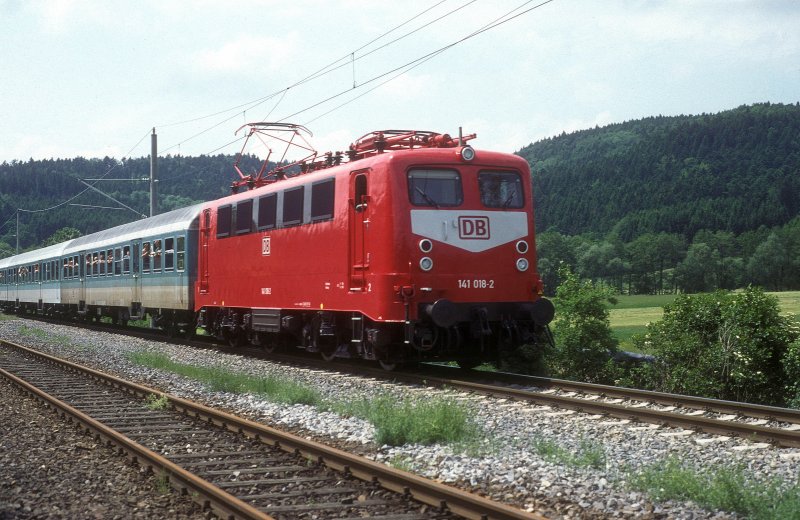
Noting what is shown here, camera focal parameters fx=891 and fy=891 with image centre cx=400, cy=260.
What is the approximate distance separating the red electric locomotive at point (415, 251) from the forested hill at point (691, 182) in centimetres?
10735

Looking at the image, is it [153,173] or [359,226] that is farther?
[153,173]

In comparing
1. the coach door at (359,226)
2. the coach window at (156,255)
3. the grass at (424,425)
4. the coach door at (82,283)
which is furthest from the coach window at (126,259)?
the grass at (424,425)

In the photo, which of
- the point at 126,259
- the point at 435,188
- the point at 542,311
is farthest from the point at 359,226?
the point at 126,259

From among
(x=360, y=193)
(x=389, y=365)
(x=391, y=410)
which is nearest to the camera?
(x=391, y=410)

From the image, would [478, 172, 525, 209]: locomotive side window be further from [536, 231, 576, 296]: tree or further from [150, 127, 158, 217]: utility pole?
[536, 231, 576, 296]: tree

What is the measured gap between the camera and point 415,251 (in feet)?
43.1

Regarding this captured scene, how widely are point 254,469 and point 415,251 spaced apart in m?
6.08

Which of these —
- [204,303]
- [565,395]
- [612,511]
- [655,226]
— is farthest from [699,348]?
Result: [655,226]

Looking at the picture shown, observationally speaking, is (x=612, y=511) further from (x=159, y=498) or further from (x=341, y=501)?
(x=159, y=498)

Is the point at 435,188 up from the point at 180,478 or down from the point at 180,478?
up

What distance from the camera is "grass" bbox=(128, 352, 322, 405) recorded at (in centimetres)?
1164

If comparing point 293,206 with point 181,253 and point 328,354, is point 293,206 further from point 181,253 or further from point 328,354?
point 181,253

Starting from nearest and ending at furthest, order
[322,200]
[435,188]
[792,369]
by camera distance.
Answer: [792,369], [435,188], [322,200]

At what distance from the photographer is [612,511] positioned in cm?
596
